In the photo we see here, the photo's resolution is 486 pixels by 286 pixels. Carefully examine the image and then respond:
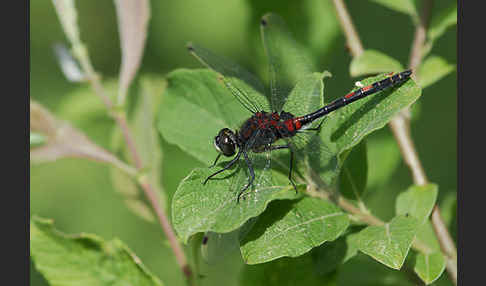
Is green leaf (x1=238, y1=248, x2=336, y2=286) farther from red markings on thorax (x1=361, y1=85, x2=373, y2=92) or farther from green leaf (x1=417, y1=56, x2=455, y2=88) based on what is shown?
green leaf (x1=417, y1=56, x2=455, y2=88)

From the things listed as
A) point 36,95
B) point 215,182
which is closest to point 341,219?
point 215,182

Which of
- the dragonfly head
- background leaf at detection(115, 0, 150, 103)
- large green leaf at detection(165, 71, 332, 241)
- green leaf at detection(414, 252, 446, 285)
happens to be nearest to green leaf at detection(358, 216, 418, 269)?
green leaf at detection(414, 252, 446, 285)

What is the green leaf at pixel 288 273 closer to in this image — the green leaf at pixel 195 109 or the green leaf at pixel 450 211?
the green leaf at pixel 195 109

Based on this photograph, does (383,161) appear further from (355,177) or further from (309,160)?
(309,160)

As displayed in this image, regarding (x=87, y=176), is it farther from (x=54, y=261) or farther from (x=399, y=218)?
(x=399, y=218)

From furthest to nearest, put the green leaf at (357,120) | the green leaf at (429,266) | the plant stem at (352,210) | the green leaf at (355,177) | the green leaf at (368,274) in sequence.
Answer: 1. the green leaf at (368,274)
2. the green leaf at (355,177)
3. the plant stem at (352,210)
4. the green leaf at (429,266)
5. the green leaf at (357,120)

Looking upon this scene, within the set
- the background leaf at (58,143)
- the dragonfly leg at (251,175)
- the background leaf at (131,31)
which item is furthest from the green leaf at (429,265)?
the background leaf at (131,31)


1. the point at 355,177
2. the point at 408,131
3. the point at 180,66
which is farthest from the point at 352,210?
the point at 180,66
